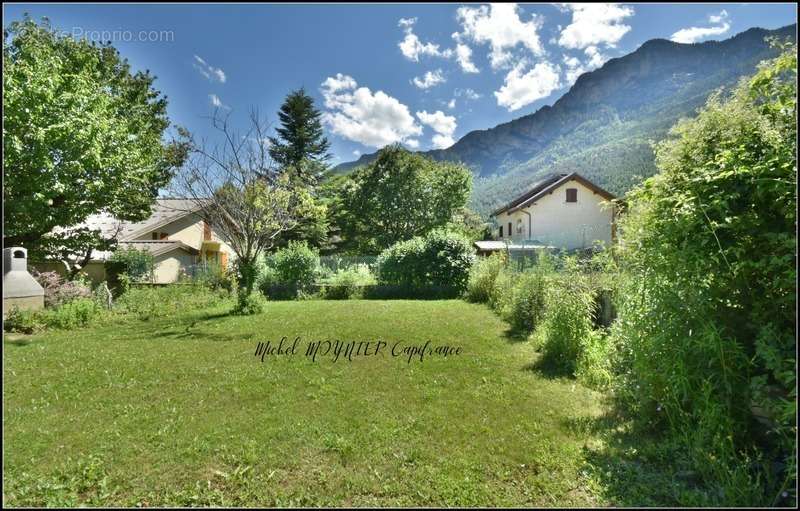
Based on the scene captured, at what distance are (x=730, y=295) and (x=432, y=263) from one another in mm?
11390

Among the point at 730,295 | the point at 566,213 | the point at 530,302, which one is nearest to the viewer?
the point at 730,295

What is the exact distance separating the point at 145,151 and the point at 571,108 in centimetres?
4964

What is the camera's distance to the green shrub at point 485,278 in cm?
1128

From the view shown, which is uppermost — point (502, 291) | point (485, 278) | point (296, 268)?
point (296, 268)

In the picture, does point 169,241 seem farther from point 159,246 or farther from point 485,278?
point 485,278

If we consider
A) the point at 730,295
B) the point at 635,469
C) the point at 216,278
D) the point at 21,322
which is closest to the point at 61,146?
the point at 21,322

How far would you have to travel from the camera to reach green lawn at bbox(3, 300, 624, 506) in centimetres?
262

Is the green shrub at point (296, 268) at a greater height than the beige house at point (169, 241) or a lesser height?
lesser

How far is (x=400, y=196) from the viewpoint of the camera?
2547cm

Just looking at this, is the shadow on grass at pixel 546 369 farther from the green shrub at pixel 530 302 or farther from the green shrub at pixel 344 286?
the green shrub at pixel 344 286

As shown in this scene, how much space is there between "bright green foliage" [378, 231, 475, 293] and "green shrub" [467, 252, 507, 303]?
4.69 feet

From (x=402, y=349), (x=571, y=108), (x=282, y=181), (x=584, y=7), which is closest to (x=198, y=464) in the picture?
(x=402, y=349)

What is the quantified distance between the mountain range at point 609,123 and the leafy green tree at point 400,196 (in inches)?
113

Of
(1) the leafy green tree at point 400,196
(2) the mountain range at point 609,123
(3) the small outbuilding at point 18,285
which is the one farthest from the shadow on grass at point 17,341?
(2) the mountain range at point 609,123
